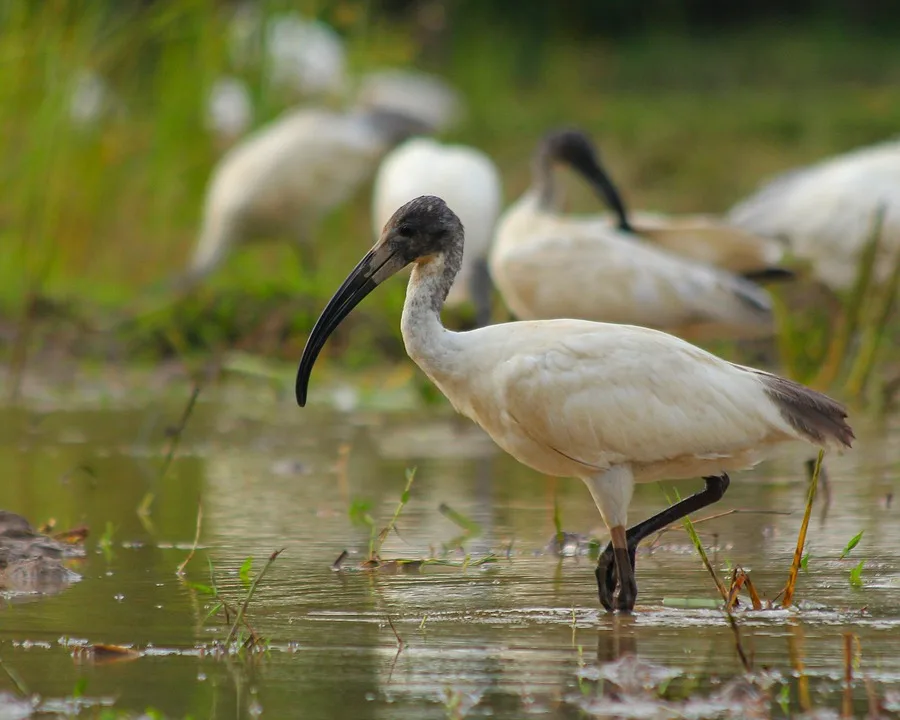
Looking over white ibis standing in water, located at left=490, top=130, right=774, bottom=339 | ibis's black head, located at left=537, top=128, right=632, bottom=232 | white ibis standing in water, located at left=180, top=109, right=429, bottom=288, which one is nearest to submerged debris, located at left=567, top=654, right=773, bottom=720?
white ibis standing in water, located at left=490, top=130, right=774, bottom=339

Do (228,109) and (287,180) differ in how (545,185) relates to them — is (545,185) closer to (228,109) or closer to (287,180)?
(287,180)

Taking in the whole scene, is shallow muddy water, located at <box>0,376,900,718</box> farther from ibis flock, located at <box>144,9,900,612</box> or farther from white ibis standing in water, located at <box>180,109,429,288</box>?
white ibis standing in water, located at <box>180,109,429,288</box>

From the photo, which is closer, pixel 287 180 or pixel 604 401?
pixel 604 401

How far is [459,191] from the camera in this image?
12.1 meters

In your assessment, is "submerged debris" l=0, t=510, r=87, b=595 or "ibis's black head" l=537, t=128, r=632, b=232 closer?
"submerged debris" l=0, t=510, r=87, b=595

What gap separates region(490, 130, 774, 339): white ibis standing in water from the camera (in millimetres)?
8773

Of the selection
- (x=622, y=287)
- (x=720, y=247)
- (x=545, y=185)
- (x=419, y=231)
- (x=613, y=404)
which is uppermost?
(x=545, y=185)

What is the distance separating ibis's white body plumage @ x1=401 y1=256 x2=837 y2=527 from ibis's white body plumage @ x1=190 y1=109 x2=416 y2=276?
8.07 metres

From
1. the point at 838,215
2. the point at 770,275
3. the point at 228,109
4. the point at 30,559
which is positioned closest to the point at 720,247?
the point at 770,275

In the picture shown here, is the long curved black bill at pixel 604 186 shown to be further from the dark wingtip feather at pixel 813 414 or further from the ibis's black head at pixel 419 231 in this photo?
the dark wingtip feather at pixel 813 414

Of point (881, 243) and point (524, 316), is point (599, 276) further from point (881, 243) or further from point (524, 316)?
point (881, 243)

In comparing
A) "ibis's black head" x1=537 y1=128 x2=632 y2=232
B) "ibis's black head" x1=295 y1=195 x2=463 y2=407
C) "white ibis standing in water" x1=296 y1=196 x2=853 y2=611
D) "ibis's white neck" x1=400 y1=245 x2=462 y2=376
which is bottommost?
"white ibis standing in water" x1=296 y1=196 x2=853 y2=611

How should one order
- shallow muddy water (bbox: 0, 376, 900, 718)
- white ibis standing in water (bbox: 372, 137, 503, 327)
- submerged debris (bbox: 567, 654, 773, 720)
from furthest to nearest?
white ibis standing in water (bbox: 372, 137, 503, 327) → shallow muddy water (bbox: 0, 376, 900, 718) → submerged debris (bbox: 567, 654, 773, 720)

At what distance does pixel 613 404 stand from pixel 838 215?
6201 millimetres
